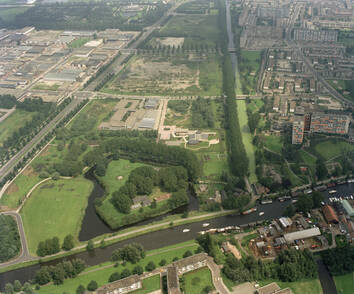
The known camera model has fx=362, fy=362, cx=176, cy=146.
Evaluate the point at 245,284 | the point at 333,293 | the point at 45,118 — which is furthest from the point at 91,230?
the point at 45,118

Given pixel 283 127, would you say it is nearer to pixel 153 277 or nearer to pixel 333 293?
pixel 333 293

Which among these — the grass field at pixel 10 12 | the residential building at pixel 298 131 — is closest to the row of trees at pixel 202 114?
the residential building at pixel 298 131

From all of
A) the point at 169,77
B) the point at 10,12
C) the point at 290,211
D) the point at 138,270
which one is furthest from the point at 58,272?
the point at 10,12

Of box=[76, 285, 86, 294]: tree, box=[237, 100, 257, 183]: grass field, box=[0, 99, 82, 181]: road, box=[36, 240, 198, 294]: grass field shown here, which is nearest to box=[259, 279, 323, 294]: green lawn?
box=[36, 240, 198, 294]: grass field

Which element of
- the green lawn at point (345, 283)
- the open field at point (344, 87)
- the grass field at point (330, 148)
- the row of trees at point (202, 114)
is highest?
the open field at point (344, 87)

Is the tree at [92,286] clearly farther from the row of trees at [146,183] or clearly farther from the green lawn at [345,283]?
the green lawn at [345,283]

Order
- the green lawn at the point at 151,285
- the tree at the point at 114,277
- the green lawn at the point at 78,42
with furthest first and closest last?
the green lawn at the point at 78,42 → the tree at the point at 114,277 → the green lawn at the point at 151,285

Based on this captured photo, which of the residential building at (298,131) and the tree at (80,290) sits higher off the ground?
the residential building at (298,131)

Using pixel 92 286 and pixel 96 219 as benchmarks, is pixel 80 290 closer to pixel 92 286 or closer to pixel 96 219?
pixel 92 286
